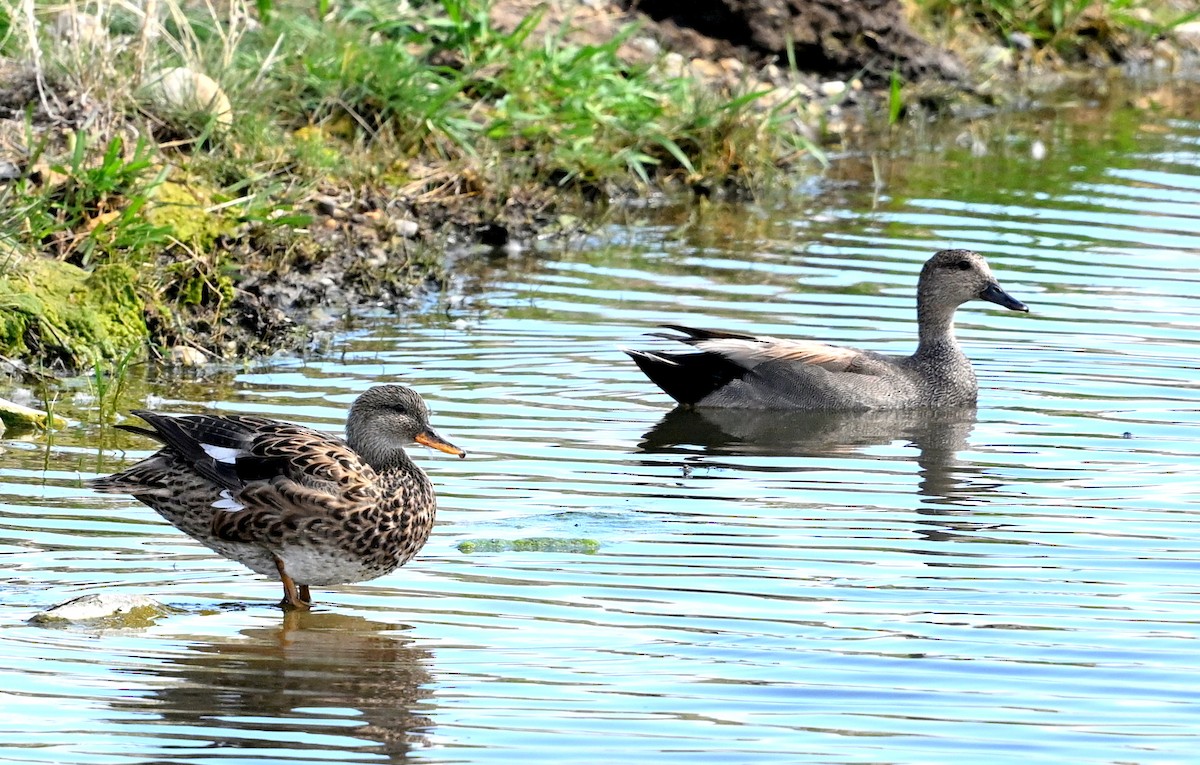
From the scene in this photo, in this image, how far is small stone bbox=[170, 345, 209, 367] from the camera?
912 cm

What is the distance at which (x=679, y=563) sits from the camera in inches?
→ 250

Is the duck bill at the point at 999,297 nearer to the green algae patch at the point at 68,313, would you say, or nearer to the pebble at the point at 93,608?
the green algae patch at the point at 68,313

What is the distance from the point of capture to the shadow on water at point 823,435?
8.07 meters

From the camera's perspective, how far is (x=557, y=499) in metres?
7.12

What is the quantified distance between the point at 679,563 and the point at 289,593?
1.23 meters

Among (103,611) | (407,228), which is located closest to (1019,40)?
(407,228)

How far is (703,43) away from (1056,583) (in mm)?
10119

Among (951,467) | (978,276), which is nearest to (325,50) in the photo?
(978,276)

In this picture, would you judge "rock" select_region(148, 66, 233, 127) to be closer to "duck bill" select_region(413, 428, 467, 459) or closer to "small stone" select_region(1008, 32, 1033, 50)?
"duck bill" select_region(413, 428, 467, 459)

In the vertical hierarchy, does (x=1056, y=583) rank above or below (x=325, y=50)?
below

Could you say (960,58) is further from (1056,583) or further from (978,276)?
(1056,583)

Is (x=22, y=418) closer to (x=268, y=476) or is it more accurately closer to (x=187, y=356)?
(x=187, y=356)

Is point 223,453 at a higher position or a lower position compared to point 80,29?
lower

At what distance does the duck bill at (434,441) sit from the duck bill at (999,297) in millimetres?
4178
